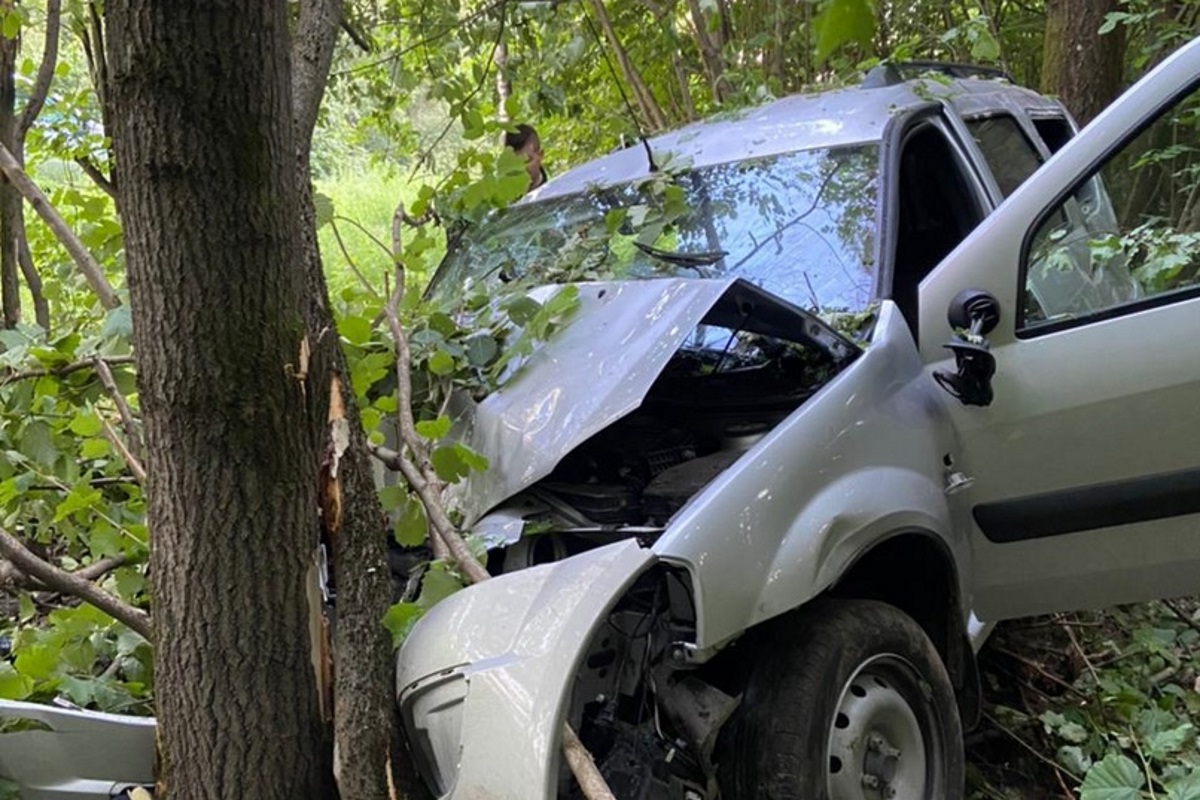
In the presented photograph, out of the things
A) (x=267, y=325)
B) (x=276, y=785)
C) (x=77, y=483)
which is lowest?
(x=276, y=785)

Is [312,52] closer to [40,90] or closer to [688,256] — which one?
[688,256]

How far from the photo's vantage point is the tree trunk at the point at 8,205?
4.22 meters

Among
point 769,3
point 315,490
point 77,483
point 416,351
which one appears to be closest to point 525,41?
point 769,3

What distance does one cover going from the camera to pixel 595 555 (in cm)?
179

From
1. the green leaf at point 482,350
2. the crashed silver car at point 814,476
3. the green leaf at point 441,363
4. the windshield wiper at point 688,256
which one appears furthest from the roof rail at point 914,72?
the green leaf at point 441,363

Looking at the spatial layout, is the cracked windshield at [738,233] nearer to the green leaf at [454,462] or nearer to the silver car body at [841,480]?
the silver car body at [841,480]

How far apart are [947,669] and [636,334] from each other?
1185 millimetres

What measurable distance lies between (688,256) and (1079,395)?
3.75ft

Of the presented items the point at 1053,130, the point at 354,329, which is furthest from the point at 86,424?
the point at 1053,130

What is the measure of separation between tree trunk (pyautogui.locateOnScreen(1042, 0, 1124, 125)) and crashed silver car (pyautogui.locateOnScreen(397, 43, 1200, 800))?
3.13 m

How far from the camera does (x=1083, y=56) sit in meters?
5.82

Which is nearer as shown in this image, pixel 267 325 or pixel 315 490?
pixel 267 325

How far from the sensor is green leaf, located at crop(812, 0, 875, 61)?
117 centimetres

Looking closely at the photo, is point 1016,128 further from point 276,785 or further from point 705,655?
point 276,785
